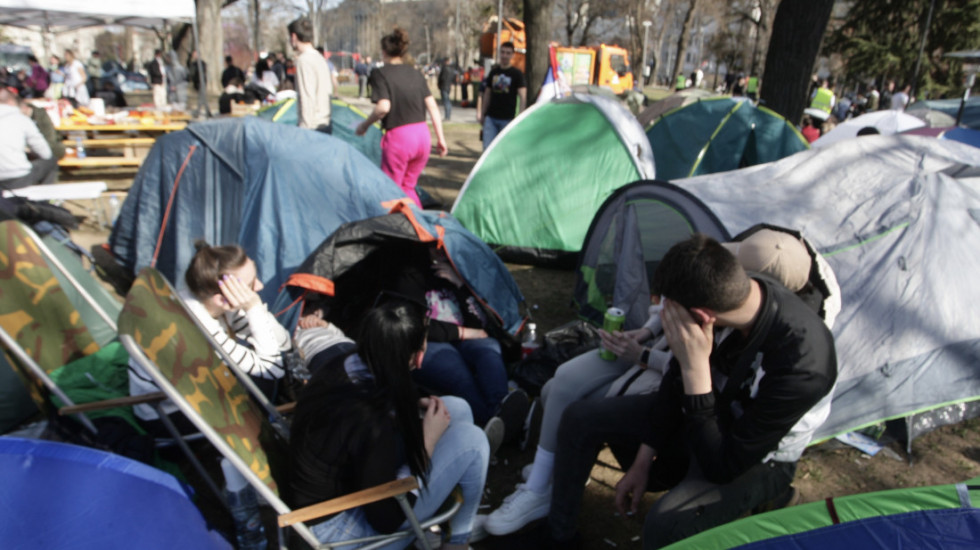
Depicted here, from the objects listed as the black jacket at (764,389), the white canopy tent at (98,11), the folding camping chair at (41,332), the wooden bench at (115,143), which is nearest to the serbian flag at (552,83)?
the wooden bench at (115,143)

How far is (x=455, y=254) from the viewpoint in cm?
366

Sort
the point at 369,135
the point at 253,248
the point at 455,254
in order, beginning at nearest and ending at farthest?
the point at 455,254, the point at 253,248, the point at 369,135

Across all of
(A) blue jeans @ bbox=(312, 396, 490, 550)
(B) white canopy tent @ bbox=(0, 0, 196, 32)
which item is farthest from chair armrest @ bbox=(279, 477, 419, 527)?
(B) white canopy tent @ bbox=(0, 0, 196, 32)

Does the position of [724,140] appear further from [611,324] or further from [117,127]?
[117,127]

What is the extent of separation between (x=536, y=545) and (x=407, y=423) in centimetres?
95

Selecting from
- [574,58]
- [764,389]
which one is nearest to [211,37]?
[574,58]

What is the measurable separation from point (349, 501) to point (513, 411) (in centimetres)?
129

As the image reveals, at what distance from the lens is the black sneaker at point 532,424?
10.2 ft

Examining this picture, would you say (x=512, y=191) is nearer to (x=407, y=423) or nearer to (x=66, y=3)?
(x=407, y=423)

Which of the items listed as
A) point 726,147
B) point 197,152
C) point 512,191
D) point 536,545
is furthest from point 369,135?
point 536,545

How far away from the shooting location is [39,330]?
8.66 feet

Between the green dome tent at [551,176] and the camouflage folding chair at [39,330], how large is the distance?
346 cm

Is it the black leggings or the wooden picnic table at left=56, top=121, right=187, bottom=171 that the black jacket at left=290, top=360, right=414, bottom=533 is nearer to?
the black leggings

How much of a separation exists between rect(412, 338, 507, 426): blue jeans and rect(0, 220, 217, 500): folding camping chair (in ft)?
3.58
